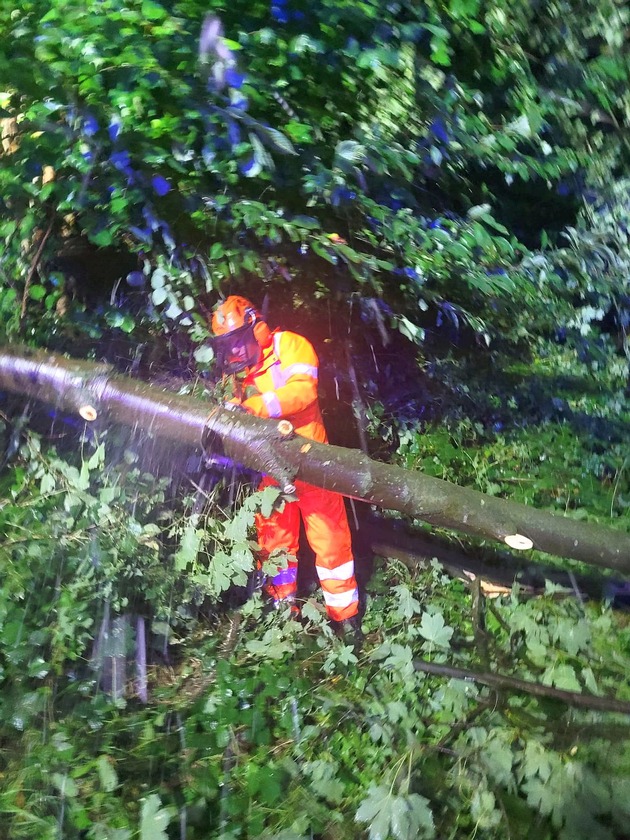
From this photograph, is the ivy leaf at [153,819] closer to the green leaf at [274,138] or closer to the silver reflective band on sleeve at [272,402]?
the silver reflective band on sleeve at [272,402]

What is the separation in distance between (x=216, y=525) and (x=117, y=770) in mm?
1044

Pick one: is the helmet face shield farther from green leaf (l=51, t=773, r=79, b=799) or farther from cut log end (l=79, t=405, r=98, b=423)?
green leaf (l=51, t=773, r=79, b=799)

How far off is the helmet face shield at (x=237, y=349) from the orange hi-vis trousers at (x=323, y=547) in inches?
29.2

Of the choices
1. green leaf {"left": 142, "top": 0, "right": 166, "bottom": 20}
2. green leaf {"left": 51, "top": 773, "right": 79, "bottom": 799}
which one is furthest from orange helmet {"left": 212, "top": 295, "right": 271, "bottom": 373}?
green leaf {"left": 51, "top": 773, "right": 79, "bottom": 799}

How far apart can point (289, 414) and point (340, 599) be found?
1.00 metres

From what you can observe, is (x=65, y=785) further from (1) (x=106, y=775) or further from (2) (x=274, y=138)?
(2) (x=274, y=138)

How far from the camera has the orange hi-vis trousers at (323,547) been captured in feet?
8.86

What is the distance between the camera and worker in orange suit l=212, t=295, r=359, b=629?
7.86 feet

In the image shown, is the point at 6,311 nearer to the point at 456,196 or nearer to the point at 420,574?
the point at 456,196

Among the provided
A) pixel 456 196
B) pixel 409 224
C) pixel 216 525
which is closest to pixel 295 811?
pixel 216 525

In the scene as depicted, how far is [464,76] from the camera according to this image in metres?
2.16

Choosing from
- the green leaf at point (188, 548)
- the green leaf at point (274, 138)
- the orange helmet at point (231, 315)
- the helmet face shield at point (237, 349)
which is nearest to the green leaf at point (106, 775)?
the green leaf at point (188, 548)

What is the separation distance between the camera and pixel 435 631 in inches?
98.0

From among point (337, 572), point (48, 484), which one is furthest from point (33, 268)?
point (337, 572)
